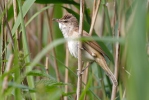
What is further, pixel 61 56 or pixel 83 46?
pixel 61 56

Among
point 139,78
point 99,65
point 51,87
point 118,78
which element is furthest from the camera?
point 99,65

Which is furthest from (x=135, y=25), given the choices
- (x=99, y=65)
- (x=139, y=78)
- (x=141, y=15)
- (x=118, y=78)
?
(x=99, y=65)

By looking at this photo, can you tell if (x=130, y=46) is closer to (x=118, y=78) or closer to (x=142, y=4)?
(x=142, y=4)

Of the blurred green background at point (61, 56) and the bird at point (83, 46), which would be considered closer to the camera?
the blurred green background at point (61, 56)

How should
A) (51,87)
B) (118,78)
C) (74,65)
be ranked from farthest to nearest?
(74,65), (118,78), (51,87)

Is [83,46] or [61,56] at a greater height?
[83,46]

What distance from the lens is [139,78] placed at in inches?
51.8

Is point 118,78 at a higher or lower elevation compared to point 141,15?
lower

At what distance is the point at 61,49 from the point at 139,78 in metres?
3.23

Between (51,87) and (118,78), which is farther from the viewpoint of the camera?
(118,78)

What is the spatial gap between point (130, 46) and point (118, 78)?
5.06ft

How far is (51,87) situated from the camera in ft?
6.84

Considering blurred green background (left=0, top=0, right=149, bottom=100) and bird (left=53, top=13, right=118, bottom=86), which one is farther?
bird (left=53, top=13, right=118, bottom=86)

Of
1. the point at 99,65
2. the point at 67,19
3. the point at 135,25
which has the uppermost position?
the point at 135,25
